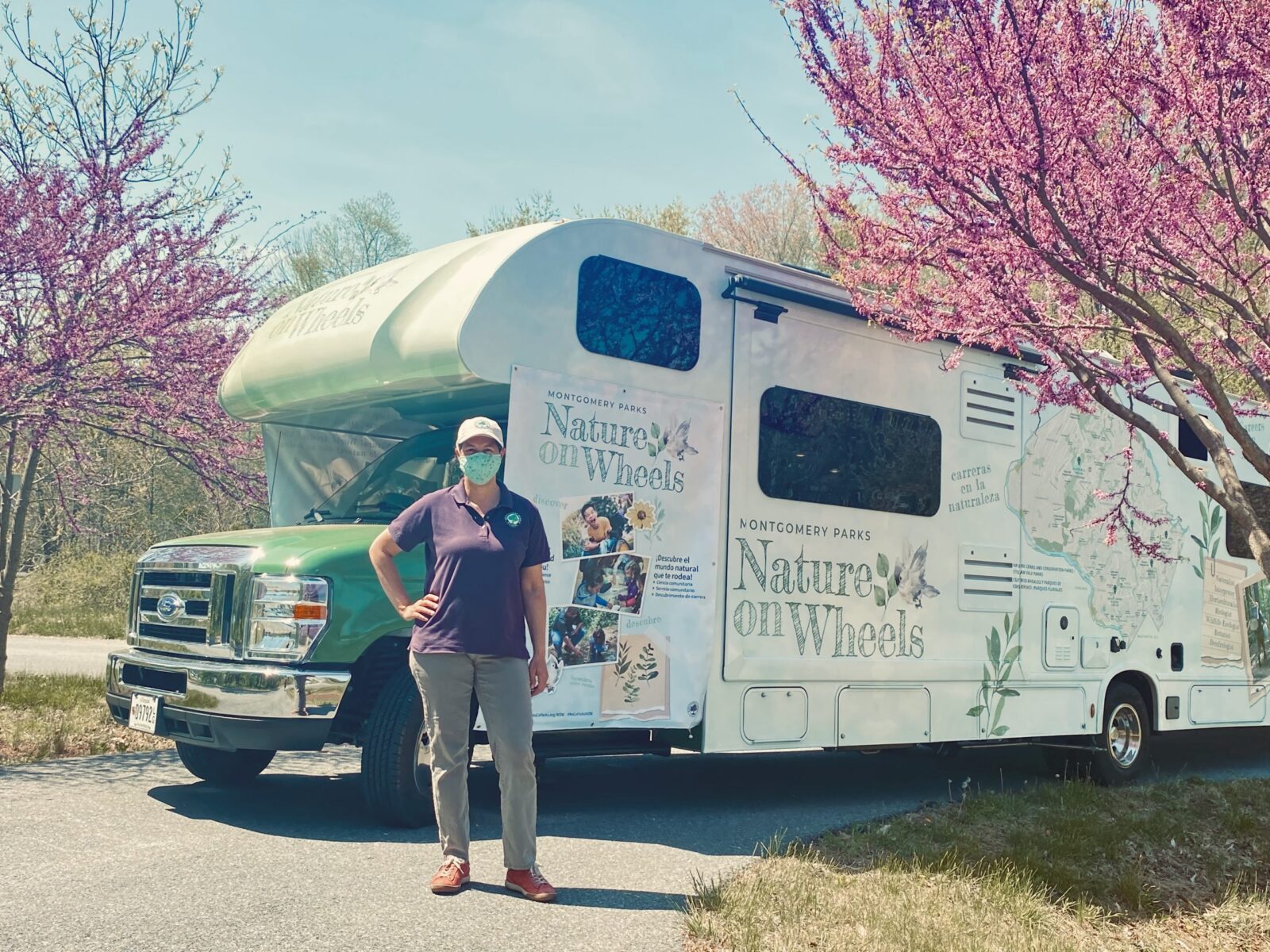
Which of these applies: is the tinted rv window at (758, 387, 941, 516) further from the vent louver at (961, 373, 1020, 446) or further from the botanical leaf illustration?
the botanical leaf illustration

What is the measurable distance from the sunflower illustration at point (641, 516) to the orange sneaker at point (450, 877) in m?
2.15

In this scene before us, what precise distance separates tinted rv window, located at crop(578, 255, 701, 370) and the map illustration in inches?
116

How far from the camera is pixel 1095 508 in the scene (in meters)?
9.41

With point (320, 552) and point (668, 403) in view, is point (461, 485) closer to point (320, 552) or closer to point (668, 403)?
point (320, 552)

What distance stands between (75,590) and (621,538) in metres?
20.2

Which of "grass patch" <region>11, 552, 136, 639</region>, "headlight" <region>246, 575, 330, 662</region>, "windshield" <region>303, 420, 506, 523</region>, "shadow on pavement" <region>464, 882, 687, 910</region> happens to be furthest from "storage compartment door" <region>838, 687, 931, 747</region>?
"grass patch" <region>11, 552, 136, 639</region>

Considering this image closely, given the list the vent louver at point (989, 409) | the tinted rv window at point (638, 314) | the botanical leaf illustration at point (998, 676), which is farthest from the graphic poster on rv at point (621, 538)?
the botanical leaf illustration at point (998, 676)

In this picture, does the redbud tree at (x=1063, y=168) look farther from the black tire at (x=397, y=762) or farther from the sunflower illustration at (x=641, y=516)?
the black tire at (x=397, y=762)

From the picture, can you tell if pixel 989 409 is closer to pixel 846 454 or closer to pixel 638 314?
pixel 846 454

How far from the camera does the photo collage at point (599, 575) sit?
21.2 feet

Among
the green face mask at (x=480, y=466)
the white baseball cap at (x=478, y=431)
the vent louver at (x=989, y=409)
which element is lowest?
the green face mask at (x=480, y=466)

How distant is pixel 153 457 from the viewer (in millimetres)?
20109

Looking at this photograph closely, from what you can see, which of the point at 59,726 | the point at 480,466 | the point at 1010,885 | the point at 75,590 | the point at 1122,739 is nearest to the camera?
the point at 480,466

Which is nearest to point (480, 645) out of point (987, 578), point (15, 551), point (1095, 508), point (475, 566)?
point (475, 566)
